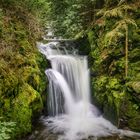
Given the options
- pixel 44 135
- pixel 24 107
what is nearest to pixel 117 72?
pixel 44 135

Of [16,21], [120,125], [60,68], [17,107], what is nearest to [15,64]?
[17,107]

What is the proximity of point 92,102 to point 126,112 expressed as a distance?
316 centimetres

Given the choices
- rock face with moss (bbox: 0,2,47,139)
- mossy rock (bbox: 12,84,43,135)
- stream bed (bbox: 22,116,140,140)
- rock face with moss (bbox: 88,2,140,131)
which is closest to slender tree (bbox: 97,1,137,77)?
rock face with moss (bbox: 88,2,140,131)

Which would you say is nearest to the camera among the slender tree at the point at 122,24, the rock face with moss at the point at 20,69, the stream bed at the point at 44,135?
the rock face with moss at the point at 20,69

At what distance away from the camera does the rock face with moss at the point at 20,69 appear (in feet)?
31.4

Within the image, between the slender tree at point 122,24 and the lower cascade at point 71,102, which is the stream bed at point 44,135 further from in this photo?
the slender tree at point 122,24

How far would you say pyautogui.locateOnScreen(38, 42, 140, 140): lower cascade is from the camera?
1099 centimetres

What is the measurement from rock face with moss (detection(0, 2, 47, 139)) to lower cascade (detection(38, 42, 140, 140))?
0.90 meters

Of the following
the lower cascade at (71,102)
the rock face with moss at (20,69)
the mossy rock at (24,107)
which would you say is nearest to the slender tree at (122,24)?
the lower cascade at (71,102)

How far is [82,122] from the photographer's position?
1212 centimetres

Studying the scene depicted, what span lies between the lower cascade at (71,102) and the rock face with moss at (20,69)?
898 mm

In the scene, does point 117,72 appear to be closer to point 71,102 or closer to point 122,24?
point 122,24

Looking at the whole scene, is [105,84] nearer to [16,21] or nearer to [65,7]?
[16,21]

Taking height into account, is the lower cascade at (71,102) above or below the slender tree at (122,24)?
below
